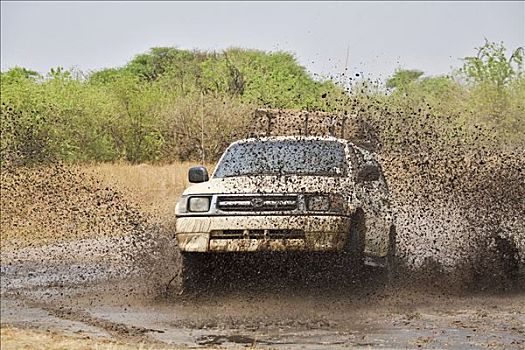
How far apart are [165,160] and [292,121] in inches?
833

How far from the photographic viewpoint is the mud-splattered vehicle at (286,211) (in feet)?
30.2

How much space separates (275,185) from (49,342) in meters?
4.02

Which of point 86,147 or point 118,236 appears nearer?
point 118,236

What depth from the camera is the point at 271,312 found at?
9062mm

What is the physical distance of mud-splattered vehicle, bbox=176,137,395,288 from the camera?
9.22m

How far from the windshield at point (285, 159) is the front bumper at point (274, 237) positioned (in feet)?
2.89

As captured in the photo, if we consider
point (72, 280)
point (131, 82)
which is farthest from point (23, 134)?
point (72, 280)

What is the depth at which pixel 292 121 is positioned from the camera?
58.4 feet

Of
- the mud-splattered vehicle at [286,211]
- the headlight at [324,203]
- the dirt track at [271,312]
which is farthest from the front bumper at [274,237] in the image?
the dirt track at [271,312]

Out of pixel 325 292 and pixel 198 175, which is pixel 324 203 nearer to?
pixel 325 292

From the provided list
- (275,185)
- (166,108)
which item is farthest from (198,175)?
(166,108)

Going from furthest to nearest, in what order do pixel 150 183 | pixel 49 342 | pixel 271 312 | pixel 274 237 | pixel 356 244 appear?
pixel 150 183, pixel 356 244, pixel 274 237, pixel 271 312, pixel 49 342

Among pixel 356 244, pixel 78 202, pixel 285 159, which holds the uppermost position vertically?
pixel 285 159

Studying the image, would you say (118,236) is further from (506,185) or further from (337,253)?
(337,253)
